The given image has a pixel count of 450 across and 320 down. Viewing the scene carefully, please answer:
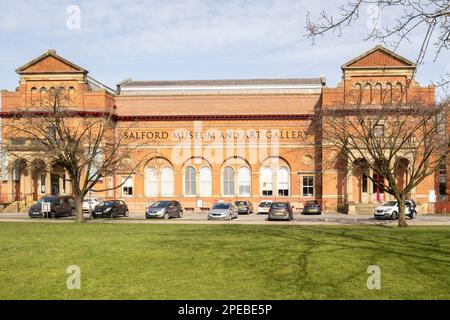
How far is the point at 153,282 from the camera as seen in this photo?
1071 centimetres

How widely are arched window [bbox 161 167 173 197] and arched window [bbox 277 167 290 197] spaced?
38.7 ft

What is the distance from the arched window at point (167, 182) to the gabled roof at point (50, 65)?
13.6m

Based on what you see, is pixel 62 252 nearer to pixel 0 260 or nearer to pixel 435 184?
pixel 0 260

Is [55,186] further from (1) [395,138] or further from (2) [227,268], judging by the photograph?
(2) [227,268]

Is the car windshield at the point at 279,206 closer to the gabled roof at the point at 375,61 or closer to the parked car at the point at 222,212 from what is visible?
the parked car at the point at 222,212

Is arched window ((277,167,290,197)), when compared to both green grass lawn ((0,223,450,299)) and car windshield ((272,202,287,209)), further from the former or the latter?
green grass lawn ((0,223,450,299))

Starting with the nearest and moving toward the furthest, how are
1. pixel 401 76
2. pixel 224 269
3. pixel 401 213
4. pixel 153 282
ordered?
1. pixel 153 282
2. pixel 224 269
3. pixel 401 213
4. pixel 401 76

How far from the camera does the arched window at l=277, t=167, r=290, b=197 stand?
54344mm

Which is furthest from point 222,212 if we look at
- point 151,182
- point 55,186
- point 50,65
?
point 50,65

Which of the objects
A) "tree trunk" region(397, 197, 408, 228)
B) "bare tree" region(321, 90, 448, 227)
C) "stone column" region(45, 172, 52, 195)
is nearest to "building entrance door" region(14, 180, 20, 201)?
"stone column" region(45, 172, 52, 195)

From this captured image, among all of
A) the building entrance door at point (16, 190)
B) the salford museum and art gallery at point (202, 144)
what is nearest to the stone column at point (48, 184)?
the salford museum and art gallery at point (202, 144)

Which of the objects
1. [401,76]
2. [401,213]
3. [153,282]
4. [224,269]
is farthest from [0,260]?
[401,76]

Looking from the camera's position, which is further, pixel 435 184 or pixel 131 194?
pixel 131 194
